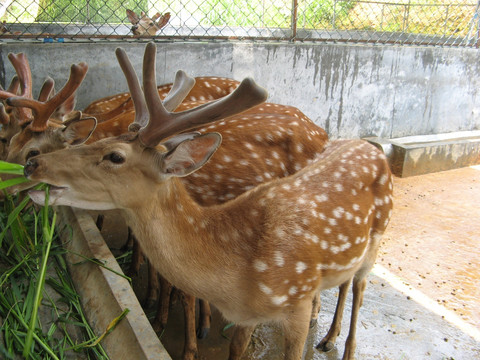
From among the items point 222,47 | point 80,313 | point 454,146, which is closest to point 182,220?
point 80,313

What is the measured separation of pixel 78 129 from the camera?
315 cm

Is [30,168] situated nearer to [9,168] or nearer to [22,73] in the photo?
[9,168]

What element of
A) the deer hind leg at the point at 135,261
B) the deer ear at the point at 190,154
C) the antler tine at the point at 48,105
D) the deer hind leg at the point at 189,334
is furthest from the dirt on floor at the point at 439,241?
the antler tine at the point at 48,105

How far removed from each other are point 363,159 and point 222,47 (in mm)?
3016

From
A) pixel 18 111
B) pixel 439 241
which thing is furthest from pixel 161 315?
pixel 439 241

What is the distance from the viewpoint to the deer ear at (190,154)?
2.14 m

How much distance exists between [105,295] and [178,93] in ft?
3.83

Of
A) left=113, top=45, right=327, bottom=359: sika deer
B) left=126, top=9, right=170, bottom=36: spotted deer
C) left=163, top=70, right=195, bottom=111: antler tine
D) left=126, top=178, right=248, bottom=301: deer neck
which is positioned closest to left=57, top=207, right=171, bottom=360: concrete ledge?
left=126, top=178, right=248, bottom=301: deer neck

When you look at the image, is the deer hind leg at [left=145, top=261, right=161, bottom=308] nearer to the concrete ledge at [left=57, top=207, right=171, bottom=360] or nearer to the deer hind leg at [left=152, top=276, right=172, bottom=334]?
the deer hind leg at [left=152, top=276, right=172, bottom=334]

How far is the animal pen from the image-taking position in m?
2.62

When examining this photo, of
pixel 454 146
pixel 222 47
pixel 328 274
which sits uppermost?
pixel 222 47

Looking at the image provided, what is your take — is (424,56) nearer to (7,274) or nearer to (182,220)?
(182,220)

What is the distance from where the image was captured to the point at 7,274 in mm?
2473

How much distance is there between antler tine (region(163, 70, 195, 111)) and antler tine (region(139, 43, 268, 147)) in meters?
0.32
